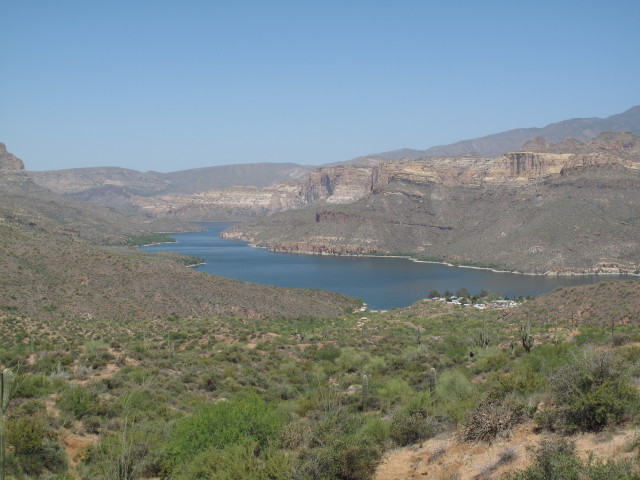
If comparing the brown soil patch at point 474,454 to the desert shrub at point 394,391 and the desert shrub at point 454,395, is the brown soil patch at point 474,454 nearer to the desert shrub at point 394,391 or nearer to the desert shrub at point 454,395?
the desert shrub at point 454,395

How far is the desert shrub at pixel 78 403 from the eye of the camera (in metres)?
19.1

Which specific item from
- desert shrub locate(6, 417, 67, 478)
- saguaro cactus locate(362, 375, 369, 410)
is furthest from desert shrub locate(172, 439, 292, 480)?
saguaro cactus locate(362, 375, 369, 410)

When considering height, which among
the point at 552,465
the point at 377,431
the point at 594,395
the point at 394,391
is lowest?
the point at 394,391

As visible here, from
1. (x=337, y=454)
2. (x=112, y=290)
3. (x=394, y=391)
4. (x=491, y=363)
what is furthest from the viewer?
(x=112, y=290)

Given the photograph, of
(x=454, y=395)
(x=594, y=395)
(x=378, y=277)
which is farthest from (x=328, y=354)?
(x=378, y=277)

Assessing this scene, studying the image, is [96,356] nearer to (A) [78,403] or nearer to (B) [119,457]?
(A) [78,403]

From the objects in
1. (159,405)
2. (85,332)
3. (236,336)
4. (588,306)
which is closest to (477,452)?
(159,405)

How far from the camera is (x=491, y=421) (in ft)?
46.0

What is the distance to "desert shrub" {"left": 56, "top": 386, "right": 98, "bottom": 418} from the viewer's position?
1906cm

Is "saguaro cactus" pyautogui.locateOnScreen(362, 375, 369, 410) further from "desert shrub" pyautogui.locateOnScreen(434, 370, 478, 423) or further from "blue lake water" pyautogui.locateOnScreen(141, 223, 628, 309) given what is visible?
"blue lake water" pyautogui.locateOnScreen(141, 223, 628, 309)

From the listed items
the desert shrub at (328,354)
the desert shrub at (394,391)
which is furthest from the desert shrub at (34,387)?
the desert shrub at (328,354)

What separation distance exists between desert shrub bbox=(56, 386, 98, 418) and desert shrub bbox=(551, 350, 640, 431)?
14.5 metres

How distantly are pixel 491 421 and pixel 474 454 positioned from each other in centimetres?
107

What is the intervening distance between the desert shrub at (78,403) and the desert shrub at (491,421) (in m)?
12.3
